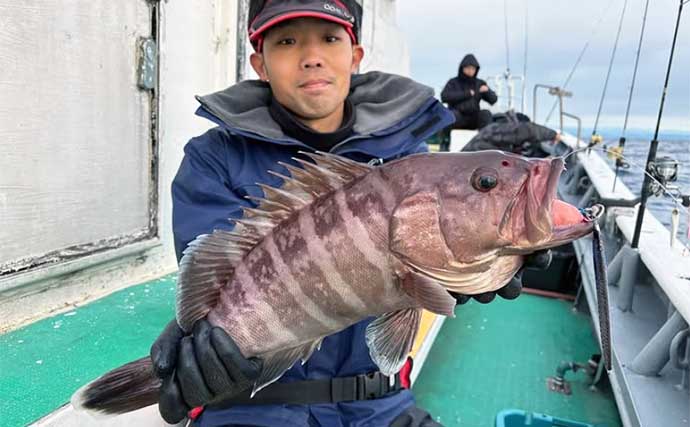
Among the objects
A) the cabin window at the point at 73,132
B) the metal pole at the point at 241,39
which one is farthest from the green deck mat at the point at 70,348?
the metal pole at the point at 241,39

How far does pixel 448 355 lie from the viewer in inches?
158

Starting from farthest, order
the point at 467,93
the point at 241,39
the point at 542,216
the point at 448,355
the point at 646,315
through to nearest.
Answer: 1. the point at 467,93
2. the point at 448,355
3. the point at 241,39
4. the point at 646,315
5. the point at 542,216

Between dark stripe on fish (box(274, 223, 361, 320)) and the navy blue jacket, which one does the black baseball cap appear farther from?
dark stripe on fish (box(274, 223, 361, 320))

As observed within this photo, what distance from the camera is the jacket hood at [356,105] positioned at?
6.34 ft

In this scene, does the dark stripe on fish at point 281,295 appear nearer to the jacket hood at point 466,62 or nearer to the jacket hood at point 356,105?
the jacket hood at point 356,105

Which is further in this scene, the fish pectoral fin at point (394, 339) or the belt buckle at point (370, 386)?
the belt buckle at point (370, 386)

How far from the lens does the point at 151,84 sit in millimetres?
2939

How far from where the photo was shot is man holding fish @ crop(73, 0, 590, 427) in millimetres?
1248

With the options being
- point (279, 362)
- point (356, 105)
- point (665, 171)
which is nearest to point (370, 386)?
point (279, 362)

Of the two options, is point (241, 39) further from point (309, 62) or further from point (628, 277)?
point (628, 277)

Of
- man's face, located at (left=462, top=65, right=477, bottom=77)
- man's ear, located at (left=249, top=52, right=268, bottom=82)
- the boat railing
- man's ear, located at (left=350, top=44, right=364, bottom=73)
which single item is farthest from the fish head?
man's face, located at (left=462, top=65, right=477, bottom=77)

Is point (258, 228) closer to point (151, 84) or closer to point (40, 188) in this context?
point (40, 188)

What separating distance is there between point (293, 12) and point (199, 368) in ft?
3.98

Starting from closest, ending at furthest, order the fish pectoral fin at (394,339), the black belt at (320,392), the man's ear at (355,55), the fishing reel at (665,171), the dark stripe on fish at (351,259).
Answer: the dark stripe on fish at (351,259), the fish pectoral fin at (394,339), the black belt at (320,392), the man's ear at (355,55), the fishing reel at (665,171)
